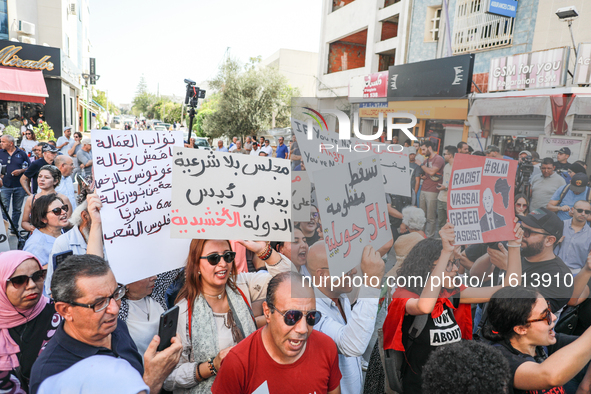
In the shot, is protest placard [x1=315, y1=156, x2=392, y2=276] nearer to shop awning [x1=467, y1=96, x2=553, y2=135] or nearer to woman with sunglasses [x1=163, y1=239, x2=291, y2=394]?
woman with sunglasses [x1=163, y1=239, x2=291, y2=394]

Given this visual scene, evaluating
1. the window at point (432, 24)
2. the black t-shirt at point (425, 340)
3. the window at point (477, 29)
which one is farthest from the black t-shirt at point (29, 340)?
the window at point (432, 24)

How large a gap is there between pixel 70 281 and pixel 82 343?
0.28m

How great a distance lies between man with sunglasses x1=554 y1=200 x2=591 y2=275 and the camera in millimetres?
2938

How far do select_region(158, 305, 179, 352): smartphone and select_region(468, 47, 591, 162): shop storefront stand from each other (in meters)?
6.02

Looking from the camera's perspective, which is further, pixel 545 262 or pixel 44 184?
pixel 44 184

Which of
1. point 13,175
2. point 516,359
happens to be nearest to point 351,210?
point 516,359

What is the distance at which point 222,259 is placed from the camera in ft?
7.38

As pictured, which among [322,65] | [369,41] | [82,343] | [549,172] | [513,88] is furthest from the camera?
[322,65]

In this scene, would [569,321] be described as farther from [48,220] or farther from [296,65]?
[296,65]

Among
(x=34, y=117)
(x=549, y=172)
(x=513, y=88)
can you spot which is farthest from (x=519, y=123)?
(x=34, y=117)

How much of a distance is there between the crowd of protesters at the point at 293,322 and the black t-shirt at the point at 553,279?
0.04 ft

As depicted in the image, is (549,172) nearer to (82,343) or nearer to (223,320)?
(223,320)

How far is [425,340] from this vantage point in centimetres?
230

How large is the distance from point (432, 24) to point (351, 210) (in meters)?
15.9
